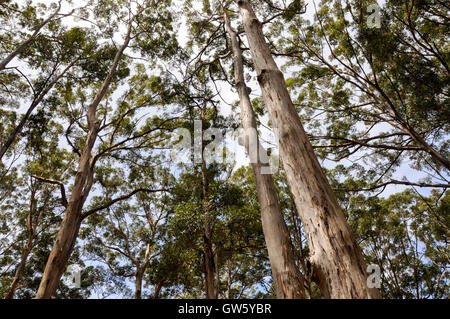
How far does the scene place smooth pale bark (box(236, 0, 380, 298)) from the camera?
1439mm

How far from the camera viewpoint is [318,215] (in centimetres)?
172

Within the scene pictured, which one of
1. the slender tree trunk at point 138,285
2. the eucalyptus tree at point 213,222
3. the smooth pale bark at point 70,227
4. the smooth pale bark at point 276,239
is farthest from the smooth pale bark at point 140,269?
the smooth pale bark at point 276,239

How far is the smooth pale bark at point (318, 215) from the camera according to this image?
1.44 m

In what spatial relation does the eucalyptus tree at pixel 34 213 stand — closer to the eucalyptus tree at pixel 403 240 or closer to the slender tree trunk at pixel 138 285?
the slender tree trunk at pixel 138 285

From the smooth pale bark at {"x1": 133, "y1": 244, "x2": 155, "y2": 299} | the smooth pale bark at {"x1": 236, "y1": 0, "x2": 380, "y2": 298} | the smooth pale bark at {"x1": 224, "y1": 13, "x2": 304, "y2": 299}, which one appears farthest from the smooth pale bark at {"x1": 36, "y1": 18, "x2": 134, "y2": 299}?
the smooth pale bark at {"x1": 236, "y1": 0, "x2": 380, "y2": 298}

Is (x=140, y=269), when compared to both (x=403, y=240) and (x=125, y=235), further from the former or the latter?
(x=403, y=240)

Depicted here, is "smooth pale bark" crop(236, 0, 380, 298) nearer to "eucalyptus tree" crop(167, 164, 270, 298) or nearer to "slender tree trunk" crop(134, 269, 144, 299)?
"eucalyptus tree" crop(167, 164, 270, 298)

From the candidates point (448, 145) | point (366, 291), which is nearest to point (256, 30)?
point (366, 291)

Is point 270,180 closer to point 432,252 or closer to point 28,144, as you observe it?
point 28,144

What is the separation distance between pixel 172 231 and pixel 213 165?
308 centimetres

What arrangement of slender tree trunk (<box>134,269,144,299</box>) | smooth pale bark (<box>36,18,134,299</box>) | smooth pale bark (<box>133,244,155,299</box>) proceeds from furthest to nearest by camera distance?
smooth pale bark (<box>133,244,155,299</box>)
slender tree trunk (<box>134,269,144,299</box>)
smooth pale bark (<box>36,18,134,299</box>)

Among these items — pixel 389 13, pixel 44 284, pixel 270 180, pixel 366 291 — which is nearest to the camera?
pixel 366 291

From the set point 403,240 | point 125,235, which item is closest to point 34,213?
point 125,235
